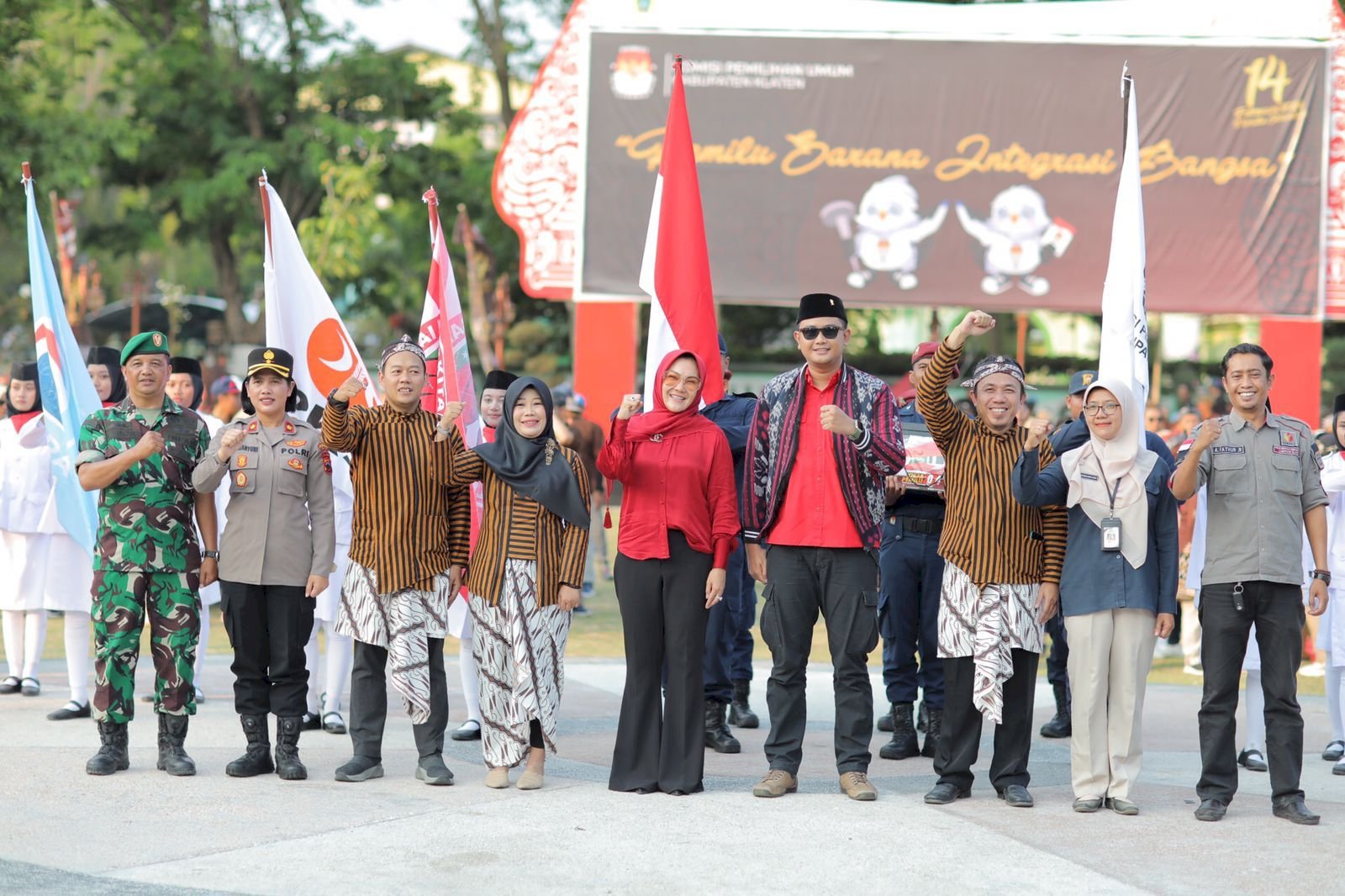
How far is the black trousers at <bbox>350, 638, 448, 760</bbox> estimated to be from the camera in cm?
682

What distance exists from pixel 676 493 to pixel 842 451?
0.74 metres

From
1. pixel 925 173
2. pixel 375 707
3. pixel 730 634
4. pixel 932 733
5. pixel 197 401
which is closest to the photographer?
pixel 375 707

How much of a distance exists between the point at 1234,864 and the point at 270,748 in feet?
14.0

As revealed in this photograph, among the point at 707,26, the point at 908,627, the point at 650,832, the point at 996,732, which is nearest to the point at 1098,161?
the point at 707,26

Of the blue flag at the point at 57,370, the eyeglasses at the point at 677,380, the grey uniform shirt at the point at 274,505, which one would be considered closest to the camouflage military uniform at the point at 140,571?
the grey uniform shirt at the point at 274,505

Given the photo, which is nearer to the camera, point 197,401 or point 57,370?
point 57,370

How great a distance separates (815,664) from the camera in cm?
1108

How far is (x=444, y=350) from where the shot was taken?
7.91 m

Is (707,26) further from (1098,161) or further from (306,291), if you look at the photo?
(306,291)

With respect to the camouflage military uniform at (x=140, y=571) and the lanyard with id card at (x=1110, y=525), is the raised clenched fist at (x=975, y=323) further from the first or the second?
the camouflage military uniform at (x=140, y=571)

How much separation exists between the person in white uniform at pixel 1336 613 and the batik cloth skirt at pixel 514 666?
4.02m

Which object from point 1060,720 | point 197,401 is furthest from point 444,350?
point 1060,720

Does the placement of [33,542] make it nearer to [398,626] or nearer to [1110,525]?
[398,626]

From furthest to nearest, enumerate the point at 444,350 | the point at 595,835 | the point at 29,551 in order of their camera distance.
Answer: the point at 29,551 < the point at 444,350 < the point at 595,835
